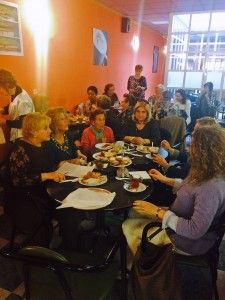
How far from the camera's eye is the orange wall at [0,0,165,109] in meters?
4.31

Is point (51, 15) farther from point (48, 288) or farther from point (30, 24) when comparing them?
point (48, 288)

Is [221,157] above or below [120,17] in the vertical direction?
below

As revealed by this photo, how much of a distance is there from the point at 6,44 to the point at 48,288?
350 cm

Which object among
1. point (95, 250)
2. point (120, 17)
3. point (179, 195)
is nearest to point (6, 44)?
point (95, 250)

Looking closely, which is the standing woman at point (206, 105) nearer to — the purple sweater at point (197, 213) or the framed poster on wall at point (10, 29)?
the framed poster on wall at point (10, 29)

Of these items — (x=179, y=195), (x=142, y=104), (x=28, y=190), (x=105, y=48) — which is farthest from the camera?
(x=105, y=48)

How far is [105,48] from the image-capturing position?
20.8 ft

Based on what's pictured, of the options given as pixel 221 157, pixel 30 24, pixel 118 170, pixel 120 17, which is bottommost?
pixel 118 170

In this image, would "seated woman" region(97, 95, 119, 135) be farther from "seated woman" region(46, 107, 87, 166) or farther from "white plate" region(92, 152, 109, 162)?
"seated woman" region(46, 107, 87, 166)

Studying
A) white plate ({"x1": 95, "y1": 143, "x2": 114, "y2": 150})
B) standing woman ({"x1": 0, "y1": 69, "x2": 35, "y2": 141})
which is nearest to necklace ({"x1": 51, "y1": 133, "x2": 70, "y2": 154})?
white plate ({"x1": 95, "y1": 143, "x2": 114, "y2": 150})

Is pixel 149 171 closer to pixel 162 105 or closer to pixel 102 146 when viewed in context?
pixel 102 146

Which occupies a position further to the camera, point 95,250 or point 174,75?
point 174,75

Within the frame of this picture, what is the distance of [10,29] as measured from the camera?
3836mm

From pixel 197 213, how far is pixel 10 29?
11.9 feet
